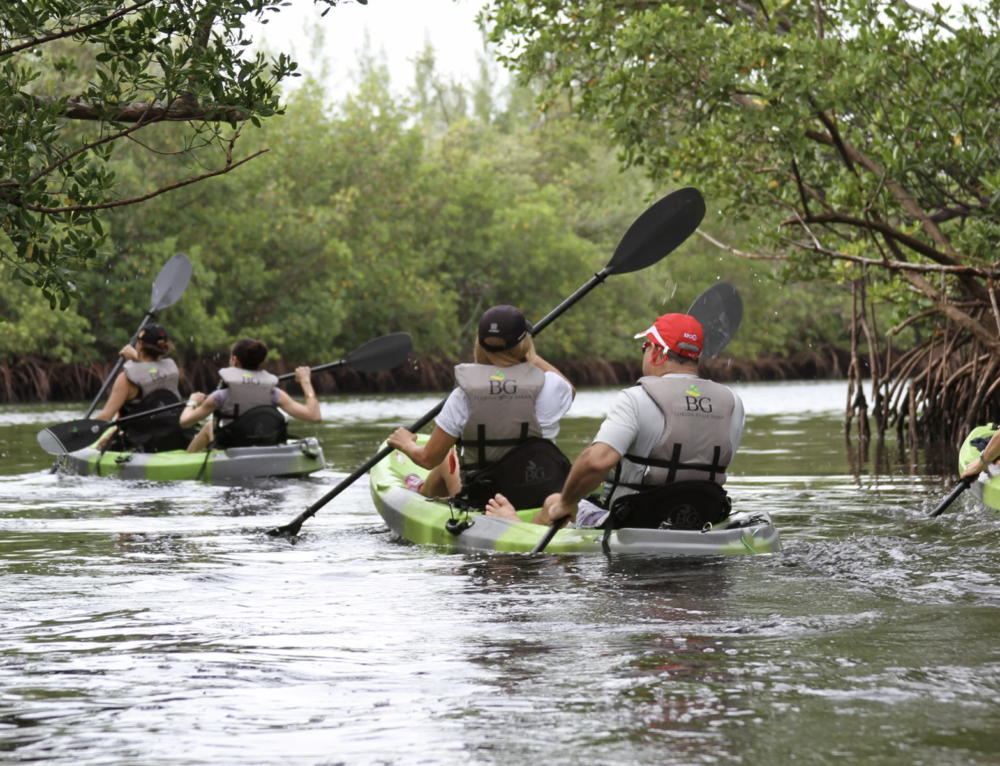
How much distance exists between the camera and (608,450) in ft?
17.5

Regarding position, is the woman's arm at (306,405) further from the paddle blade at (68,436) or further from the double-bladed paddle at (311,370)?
the paddle blade at (68,436)

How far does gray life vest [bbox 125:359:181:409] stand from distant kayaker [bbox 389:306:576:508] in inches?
186

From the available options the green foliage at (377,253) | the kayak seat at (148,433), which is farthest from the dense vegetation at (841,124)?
the green foliage at (377,253)

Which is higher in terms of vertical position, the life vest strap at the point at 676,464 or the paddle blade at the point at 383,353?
the paddle blade at the point at 383,353

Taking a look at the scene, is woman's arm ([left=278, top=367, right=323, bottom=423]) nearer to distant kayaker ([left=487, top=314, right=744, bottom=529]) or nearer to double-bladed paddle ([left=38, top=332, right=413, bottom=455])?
double-bladed paddle ([left=38, top=332, right=413, bottom=455])

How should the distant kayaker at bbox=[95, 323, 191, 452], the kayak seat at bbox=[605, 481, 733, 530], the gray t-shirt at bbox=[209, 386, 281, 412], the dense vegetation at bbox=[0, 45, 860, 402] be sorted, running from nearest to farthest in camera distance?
the kayak seat at bbox=[605, 481, 733, 530] → the gray t-shirt at bbox=[209, 386, 281, 412] → the distant kayaker at bbox=[95, 323, 191, 452] → the dense vegetation at bbox=[0, 45, 860, 402]

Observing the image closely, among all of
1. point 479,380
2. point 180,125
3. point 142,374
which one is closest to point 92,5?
point 479,380

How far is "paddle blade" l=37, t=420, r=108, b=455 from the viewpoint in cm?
1121

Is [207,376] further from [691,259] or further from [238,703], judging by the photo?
[238,703]

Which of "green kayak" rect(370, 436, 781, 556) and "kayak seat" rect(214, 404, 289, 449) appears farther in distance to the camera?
"kayak seat" rect(214, 404, 289, 449)

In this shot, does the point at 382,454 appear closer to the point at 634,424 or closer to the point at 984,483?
the point at 634,424

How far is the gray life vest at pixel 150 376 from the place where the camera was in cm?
1066

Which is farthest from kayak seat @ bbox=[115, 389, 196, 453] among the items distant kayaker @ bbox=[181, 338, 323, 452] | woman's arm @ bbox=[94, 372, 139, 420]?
distant kayaker @ bbox=[181, 338, 323, 452]

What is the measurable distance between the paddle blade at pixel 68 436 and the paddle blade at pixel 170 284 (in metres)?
1.52
